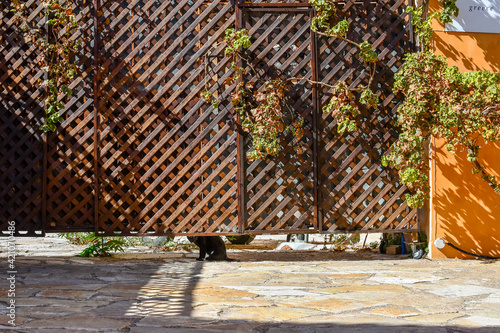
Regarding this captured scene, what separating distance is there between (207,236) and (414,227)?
1.89 meters

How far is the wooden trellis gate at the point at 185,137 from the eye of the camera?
5469mm

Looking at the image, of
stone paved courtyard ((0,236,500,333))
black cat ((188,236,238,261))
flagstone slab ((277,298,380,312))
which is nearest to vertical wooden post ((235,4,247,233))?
black cat ((188,236,238,261))

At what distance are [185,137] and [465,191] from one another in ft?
8.31

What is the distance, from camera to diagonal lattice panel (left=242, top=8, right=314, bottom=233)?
5.52 metres

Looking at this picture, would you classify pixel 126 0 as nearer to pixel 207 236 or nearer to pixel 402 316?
pixel 207 236

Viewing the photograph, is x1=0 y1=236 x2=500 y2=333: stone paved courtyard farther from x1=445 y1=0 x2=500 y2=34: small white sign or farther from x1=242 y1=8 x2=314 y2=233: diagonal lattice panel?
x1=445 y1=0 x2=500 y2=34: small white sign

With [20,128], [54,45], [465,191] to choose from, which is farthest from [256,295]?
[54,45]

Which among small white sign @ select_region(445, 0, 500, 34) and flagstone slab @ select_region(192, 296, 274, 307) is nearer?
flagstone slab @ select_region(192, 296, 274, 307)

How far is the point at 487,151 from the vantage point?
553 centimetres

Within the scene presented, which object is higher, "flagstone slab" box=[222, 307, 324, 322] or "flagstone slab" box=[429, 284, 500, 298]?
"flagstone slab" box=[429, 284, 500, 298]

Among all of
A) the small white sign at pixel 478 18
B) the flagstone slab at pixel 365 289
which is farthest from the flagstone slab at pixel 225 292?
the small white sign at pixel 478 18

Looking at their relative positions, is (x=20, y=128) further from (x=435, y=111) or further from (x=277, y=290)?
(x=435, y=111)

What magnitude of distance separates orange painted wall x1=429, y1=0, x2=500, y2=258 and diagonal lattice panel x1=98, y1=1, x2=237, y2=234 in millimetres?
1818

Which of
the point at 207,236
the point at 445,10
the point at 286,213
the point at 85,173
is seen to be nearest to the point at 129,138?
the point at 85,173
